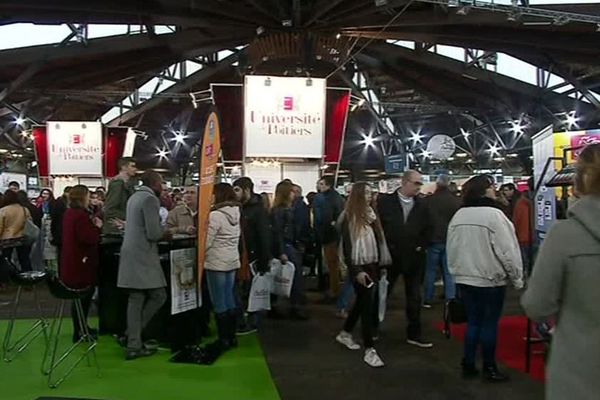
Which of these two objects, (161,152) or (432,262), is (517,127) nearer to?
(432,262)

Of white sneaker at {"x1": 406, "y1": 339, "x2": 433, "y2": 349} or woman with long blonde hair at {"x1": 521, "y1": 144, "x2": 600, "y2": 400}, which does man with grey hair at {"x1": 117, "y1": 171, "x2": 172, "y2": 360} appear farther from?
woman with long blonde hair at {"x1": 521, "y1": 144, "x2": 600, "y2": 400}

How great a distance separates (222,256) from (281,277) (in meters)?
1.44

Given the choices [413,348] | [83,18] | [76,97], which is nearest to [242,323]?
[413,348]

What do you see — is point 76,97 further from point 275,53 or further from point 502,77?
point 502,77

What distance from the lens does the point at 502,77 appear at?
15.1 metres

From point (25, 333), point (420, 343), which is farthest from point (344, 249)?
point (25, 333)

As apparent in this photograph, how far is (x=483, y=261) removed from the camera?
13.2ft

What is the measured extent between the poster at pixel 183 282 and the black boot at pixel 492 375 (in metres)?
2.31

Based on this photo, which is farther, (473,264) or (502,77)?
(502,77)

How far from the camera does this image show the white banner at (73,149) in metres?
12.9

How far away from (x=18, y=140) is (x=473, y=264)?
1881 centimetres

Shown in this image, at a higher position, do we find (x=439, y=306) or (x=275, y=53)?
(x=275, y=53)

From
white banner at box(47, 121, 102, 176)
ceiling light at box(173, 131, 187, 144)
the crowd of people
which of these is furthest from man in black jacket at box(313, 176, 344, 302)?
ceiling light at box(173, 131, 187, 144)

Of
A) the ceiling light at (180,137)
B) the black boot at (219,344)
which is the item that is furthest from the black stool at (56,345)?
the ceiling light at (180,137)
